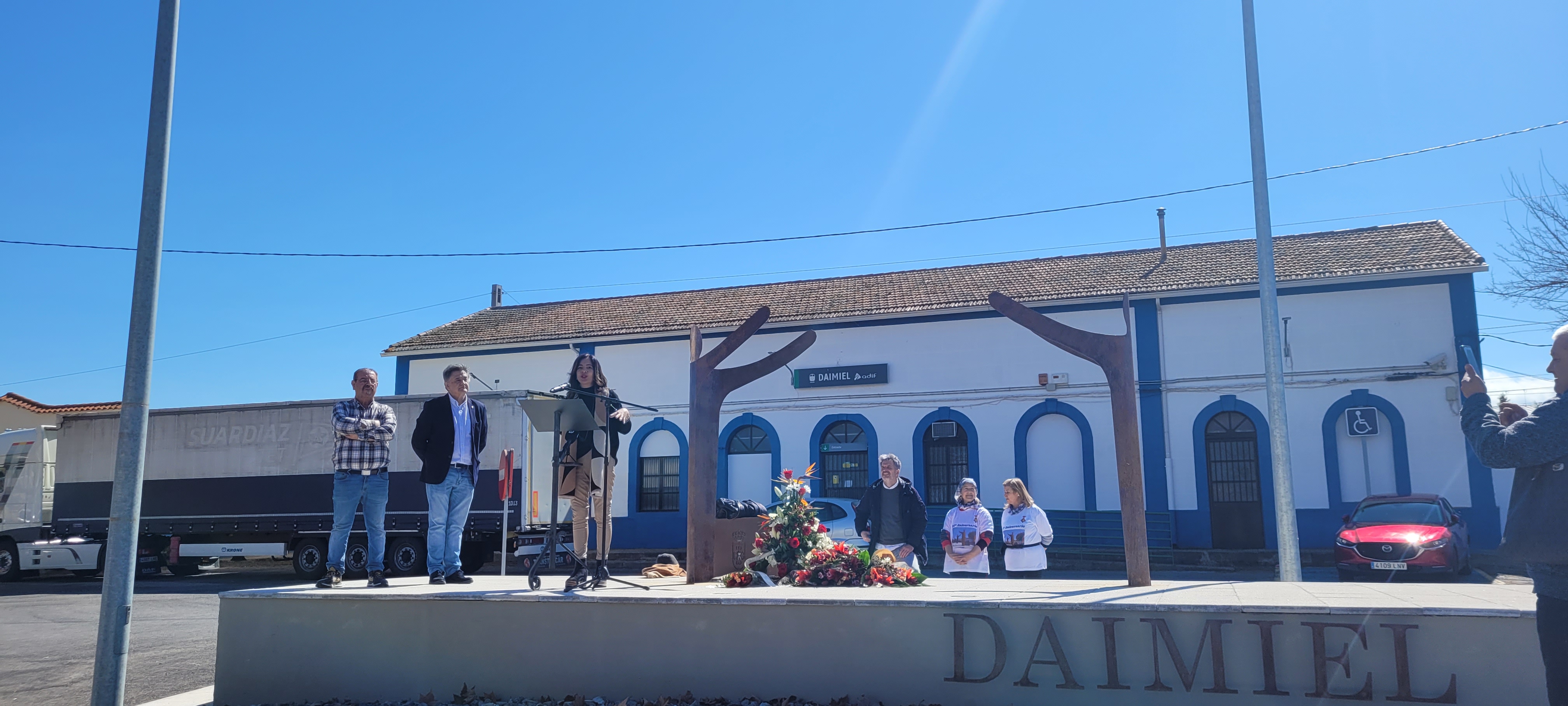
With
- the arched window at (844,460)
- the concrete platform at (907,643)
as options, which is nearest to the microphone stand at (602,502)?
the concrete platform at (907,643)

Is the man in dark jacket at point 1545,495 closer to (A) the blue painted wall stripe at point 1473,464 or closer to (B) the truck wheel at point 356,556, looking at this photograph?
(A) the blue painted wall stripe at point 1473,464

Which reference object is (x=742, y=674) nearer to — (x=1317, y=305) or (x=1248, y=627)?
(x=1248, y=627)

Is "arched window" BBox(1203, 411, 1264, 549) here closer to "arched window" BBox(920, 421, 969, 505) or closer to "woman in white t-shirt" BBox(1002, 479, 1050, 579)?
"arched window" BBox(920, 421, 969, 505)

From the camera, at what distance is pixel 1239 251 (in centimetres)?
2170

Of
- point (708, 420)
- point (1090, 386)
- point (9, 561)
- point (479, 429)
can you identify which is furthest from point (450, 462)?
point (9, 561)

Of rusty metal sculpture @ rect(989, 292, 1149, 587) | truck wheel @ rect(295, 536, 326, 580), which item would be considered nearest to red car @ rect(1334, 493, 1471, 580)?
rusty metal sculpture @ rect(989, 292, 1149, 587)

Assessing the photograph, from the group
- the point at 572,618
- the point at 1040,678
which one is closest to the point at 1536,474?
the point at 1040,678

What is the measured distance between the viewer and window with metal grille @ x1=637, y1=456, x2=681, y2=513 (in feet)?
74.9

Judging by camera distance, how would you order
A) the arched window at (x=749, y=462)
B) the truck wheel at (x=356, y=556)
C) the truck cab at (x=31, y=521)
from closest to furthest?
1. the truck wheel at (x=356, y=556)
2. the truck cab at (x=31, y=521)
3. the arched window at (x=749, y=462)

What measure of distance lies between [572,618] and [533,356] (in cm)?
1890

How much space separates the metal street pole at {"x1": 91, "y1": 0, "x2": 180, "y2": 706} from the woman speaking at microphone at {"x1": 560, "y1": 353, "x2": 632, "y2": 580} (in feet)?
8.75

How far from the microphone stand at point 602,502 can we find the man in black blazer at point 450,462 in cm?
72

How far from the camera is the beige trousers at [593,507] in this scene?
724cm

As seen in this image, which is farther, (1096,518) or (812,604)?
(1096,518)
